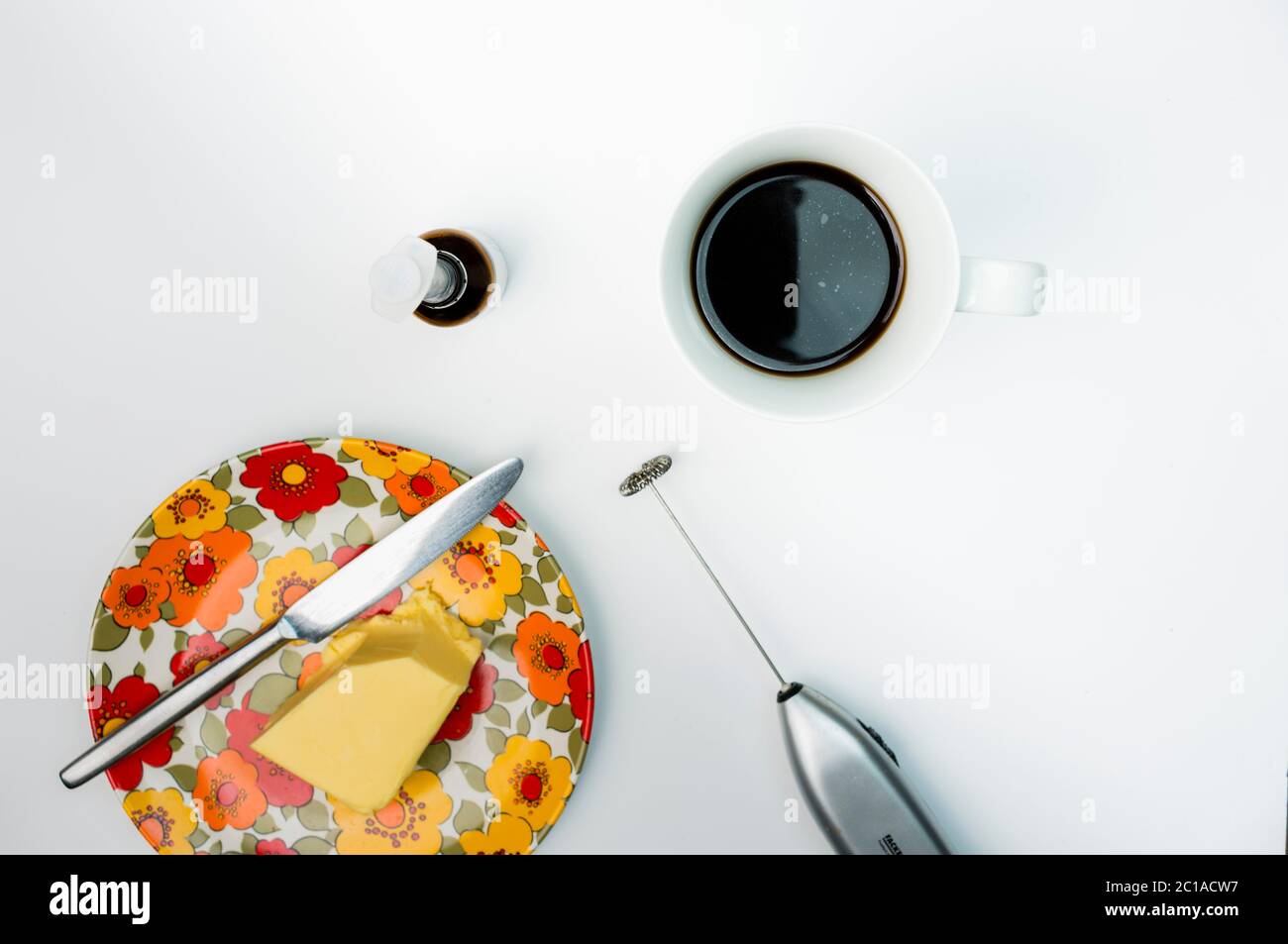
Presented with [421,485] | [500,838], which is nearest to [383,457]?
[421,485]

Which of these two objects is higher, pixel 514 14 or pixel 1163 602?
pixel 514 14

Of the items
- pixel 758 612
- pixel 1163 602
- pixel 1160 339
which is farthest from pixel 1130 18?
pixel 758 612

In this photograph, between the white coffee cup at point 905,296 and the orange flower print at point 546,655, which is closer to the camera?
the white coffee cup at point 905,296

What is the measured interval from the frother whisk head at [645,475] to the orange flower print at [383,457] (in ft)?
0.58

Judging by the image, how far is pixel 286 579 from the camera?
73cm

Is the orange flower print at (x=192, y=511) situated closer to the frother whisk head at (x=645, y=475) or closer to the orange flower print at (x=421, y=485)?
the orange flower print at (x=421, y=485)

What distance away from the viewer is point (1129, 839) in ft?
2.51

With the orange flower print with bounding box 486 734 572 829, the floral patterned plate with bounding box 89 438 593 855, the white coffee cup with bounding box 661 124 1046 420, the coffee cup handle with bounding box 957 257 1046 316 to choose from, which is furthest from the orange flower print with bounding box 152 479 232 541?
the coffee cup handle with bounding box 957 257 1046 316

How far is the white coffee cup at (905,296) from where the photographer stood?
0.54 metres

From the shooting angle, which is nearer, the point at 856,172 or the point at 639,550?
the point at 856,172

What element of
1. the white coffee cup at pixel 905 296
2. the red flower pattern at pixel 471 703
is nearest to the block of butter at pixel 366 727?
the red flower pattern at pixel 471 703
